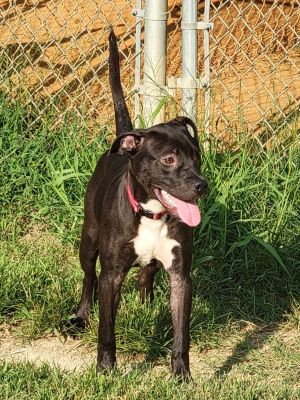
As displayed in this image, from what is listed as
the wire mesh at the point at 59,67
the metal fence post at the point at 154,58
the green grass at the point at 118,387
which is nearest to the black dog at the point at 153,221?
the green grass at the point at 118,387

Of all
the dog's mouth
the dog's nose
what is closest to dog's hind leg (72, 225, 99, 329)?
the dog's mouth

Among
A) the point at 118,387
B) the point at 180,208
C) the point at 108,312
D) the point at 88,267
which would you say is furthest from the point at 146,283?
the point at 118,387

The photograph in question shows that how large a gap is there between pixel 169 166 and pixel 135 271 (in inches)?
A: 53.2

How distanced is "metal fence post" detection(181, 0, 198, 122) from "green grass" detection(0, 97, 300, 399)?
0.33 meters

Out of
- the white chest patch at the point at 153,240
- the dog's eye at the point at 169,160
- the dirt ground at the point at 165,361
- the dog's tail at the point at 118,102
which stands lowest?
the dirt ground at the point at 165,361

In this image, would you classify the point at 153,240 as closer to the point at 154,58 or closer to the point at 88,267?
the point at 88,267

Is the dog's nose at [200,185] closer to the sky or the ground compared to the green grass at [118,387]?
closer to the sky

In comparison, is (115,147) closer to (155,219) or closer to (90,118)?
(155,219)

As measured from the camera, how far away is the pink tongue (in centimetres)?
396

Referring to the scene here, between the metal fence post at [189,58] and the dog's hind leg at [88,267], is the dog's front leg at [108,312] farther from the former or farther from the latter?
the metal fence post at [189,58]

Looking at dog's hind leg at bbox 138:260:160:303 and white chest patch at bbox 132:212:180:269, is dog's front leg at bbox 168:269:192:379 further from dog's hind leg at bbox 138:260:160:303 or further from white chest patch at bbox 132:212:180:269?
dog's hind leg at bbox 138:260:160:303

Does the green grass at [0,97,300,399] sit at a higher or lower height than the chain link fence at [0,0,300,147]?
lower

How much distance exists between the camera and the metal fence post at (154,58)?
5.50m

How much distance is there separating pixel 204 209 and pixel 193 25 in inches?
41.2
